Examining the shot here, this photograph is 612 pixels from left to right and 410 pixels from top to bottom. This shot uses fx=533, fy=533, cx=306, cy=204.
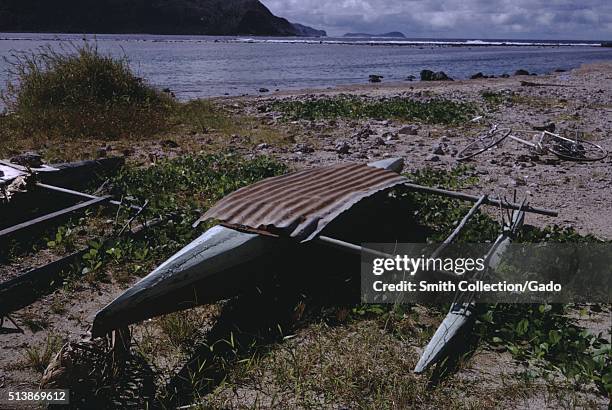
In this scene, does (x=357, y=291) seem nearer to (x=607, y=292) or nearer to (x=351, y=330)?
(x=351, y=330)

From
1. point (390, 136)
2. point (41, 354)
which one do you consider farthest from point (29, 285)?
point (390, 136)

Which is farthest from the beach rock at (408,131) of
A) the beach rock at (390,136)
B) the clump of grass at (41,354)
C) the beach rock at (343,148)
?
the clump of grass at (41,354)

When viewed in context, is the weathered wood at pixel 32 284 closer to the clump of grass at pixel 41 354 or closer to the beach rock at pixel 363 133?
the clump of grass at pixel 41 354

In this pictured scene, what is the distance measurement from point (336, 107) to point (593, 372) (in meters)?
13.1

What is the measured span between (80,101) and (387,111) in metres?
8.21

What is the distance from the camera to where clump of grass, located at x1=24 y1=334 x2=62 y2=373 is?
12.6 feet

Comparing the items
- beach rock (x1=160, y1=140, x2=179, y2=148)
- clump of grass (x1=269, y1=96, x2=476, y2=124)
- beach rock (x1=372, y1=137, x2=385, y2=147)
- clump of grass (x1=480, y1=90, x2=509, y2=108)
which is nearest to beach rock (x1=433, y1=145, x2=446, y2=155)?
beach rock (x1=372, y1=137, x2=385, y2=147)

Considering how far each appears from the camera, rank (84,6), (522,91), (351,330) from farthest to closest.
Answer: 1. (84,6)
2. (522,91)
3. (351,330)

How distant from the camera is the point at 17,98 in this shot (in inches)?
512

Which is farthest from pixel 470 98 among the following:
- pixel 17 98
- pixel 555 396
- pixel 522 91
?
pixel 555 396

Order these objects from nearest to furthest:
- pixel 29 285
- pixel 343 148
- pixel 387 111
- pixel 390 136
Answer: pixel 29 285 → pixel 343 148 → pixel 390 136 → pixel 387 111

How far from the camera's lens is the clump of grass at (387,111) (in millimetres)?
14474

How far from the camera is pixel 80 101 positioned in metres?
12.8

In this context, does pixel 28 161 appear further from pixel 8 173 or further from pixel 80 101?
pixel 80 101
